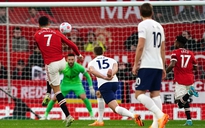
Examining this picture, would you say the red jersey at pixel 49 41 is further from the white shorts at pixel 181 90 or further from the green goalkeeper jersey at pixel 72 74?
the green goalkeeper jersey at pixel 72 74

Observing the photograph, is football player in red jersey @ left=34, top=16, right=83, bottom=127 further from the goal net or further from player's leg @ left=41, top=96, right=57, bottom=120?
the goal net

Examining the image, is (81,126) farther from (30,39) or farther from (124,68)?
(30,39)

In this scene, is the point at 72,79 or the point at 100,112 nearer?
the point at 100,112

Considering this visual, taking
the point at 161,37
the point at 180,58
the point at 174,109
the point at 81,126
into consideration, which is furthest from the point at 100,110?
the point at 161,37

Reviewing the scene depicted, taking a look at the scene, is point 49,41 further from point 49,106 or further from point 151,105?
point 49,106

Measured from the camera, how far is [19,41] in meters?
18.3

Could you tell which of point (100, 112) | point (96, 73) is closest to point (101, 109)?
point (100, 112)

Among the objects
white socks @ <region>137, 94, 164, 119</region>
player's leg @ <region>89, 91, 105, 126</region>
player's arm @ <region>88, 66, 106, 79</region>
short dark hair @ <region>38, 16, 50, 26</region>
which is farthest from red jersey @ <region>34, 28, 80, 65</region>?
white socks @ <region>137, 94, 164, 119</region>

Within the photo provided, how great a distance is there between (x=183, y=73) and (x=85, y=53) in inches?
176

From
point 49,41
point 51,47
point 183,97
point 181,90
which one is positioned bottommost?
point 183,97

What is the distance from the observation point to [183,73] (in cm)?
1436

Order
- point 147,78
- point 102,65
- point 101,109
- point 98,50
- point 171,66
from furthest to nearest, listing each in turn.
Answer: point 101,109 < point 171,66 < point 98,50 < point 102,65 < point 147,78

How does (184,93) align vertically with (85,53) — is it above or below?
below

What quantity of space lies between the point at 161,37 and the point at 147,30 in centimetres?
31
